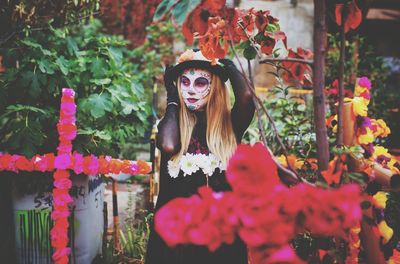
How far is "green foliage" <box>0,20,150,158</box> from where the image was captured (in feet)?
9.89

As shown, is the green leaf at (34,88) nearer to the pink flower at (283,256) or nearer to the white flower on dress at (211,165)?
the white flower on dress at (211,165)

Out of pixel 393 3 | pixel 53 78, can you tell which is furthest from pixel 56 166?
pixel 393 3

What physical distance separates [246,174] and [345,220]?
1.08ft

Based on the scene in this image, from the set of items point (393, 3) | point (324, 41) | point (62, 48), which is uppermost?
point (393, 3)

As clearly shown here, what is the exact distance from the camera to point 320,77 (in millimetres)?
1575

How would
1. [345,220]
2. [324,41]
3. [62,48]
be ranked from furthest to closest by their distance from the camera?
[62,48]
[324,41]
[345,220]

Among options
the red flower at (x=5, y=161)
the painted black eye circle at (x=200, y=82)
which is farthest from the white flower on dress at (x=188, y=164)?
the red flower at (x=5, y=161)

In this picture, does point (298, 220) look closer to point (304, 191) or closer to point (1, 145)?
point (304, 191)

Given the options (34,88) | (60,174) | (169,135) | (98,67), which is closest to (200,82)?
(169,135)

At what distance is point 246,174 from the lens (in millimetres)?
1270

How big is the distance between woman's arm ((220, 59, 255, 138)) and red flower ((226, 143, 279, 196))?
1.09 metres

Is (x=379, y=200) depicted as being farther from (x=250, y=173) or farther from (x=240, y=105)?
(x=250, y=173)

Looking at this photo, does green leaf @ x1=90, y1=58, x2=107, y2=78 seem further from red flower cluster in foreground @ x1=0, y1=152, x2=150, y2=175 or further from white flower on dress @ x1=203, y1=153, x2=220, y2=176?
white flower on dress @ x1=203, y1=153, x2=220, y2=176

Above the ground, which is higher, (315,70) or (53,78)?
(53,78)
